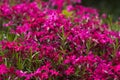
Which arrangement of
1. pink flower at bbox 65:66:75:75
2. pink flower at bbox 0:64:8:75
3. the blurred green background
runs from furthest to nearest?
the blurred green background
pink flower at bbox 65:66:75:75
pink flower at bbox 0:64:8:75

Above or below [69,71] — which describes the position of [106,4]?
below

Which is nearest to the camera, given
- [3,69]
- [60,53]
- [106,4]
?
[3,69]

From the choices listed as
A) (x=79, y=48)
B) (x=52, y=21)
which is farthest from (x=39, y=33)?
(x=79, y=48)

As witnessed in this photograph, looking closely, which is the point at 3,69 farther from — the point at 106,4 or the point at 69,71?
the point at 106,4

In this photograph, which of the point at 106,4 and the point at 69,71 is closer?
the point at 69,71

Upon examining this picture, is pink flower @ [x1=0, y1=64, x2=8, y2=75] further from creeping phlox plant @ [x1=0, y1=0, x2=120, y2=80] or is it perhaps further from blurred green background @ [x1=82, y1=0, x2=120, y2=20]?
blurred green background @ [x1=82, y1=0, x2=120, y2=20]

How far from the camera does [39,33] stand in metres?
4.55

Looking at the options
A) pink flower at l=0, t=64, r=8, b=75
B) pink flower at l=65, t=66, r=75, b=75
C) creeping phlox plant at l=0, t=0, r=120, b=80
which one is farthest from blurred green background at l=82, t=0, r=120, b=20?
pink flower at l=0, t=64, r=8, b=75

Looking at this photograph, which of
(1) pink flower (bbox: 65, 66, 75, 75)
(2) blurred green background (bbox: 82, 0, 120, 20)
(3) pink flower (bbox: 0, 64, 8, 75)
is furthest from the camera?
(2) blurred green background (bbox: 82, 0, 120, 20)

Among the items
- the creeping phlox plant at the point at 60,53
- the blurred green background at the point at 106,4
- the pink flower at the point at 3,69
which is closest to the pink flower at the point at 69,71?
the creeping phlox plant at the point at 60,53

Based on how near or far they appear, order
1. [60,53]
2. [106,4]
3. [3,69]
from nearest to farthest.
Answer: [3,69] → [60,53] → [106,4]

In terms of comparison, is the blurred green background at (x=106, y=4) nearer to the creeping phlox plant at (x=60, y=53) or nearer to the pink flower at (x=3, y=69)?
the creeping phlox plant at (x=60, y=53)

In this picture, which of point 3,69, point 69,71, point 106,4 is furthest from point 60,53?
point 106,4

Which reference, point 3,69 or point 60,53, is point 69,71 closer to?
point 60,53
